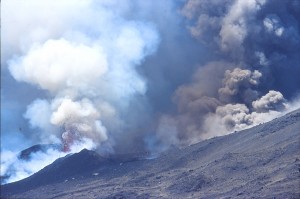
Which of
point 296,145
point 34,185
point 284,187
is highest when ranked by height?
point 34,185

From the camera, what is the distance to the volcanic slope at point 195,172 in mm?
44844

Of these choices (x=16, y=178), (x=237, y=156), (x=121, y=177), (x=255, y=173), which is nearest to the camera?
(x=255, y=173)

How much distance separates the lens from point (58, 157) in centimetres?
6912

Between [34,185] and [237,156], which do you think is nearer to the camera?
[237,156]

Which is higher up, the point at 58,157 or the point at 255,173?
the point at 58,157

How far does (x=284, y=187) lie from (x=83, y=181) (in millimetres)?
25702

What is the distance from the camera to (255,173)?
4725 centimetres

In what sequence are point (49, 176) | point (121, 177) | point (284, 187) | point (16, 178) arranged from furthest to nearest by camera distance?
1. point (16, 178)
2. point (49, 176)
3. point (121, 177)
4. point (284, 187)

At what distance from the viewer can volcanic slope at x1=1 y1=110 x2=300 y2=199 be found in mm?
44844

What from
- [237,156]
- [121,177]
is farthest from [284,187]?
[121,177]

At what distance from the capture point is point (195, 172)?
173ft

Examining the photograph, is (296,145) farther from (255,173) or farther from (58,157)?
(58,157)

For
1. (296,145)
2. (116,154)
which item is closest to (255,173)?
(296,145)

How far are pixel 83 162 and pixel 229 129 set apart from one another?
19788 millimetres
